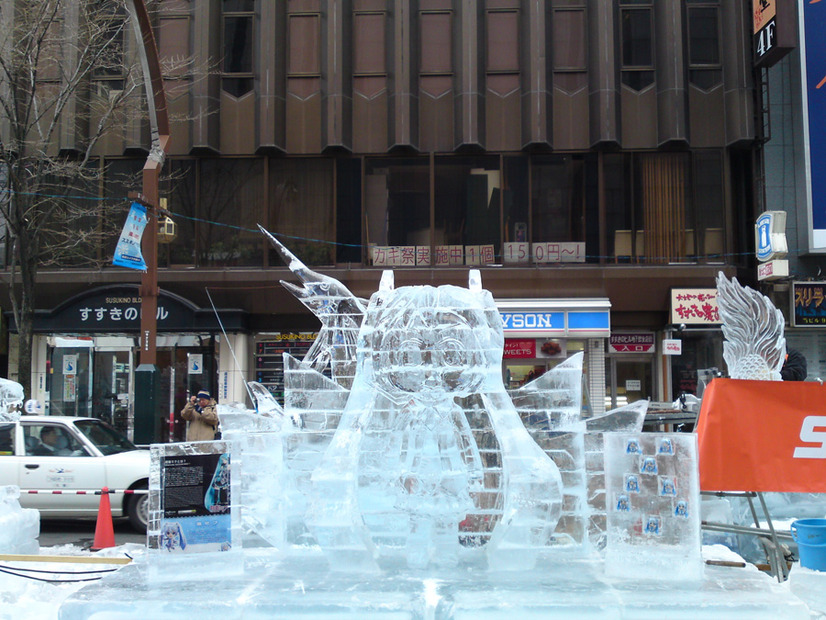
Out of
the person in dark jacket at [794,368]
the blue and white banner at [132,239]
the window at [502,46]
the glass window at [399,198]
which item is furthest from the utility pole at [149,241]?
the window at [502,46]

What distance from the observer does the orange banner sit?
5.12 metres

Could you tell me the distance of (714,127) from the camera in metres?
17.5

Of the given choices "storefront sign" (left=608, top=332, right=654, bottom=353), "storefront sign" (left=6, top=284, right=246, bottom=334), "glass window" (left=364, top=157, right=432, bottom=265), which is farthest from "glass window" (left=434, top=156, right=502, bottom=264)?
"storefront sign" (left=6, top=284, right=246, bottom=334)

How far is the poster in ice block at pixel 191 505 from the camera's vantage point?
185 inches

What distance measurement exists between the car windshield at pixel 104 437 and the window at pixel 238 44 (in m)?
9.71

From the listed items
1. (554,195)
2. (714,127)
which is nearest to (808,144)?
(714,127)

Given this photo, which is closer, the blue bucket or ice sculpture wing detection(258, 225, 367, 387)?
the blue bucket

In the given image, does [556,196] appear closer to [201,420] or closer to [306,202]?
[306,202]

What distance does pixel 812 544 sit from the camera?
4641mm

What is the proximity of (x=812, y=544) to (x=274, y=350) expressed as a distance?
1447 cm

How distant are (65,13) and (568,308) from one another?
42.3 feet

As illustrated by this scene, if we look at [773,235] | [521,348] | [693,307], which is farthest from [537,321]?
[773,235]

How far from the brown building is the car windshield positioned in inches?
264

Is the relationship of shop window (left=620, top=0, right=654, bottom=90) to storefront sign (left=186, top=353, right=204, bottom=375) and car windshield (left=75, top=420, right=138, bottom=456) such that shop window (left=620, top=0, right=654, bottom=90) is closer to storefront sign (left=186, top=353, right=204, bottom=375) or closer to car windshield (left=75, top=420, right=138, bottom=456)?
storefront sign (left=186, top=353, right=204, bottom=375)
